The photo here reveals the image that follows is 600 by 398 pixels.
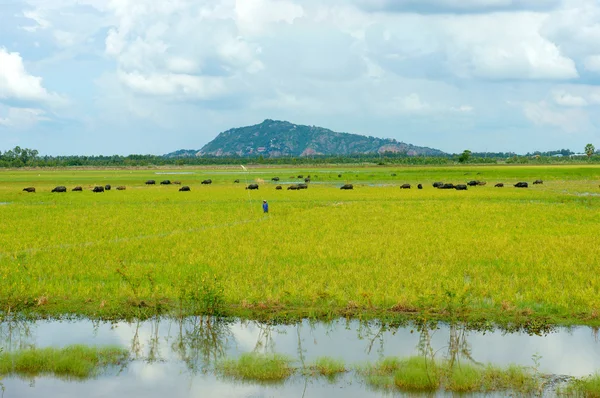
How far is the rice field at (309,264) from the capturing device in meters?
11.3

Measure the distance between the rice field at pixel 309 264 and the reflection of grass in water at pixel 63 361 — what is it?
1.97 m

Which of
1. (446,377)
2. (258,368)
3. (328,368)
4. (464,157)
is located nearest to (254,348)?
(258,368)

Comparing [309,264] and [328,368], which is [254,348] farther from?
[309,264]

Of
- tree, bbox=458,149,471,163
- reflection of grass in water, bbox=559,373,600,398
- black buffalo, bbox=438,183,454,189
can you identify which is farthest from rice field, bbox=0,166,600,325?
tree, bbox=458,149,471,163

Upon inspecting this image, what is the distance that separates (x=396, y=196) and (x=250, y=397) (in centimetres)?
3409

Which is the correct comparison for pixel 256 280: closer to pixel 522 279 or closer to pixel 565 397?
pixel 522 279

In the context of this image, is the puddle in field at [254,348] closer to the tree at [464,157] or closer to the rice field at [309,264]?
the rice field at [309,264]

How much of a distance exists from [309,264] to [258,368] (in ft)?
21.5

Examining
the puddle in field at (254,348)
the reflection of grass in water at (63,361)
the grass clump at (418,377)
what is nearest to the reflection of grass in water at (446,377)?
the grass clump at (418,377)

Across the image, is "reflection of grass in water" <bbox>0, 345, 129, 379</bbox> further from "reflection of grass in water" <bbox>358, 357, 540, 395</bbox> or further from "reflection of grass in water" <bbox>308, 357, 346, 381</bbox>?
"reflection of grass in water" <bbox>358, 357, 540, 395</bbox>

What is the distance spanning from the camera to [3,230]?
74.4ft

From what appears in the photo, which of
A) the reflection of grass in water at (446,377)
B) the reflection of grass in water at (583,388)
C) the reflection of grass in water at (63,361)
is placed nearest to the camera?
the reflection of grass in water at (583,388)

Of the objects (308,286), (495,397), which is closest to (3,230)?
(308,286)

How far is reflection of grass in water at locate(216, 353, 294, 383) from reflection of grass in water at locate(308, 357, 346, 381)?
336 millimetres
